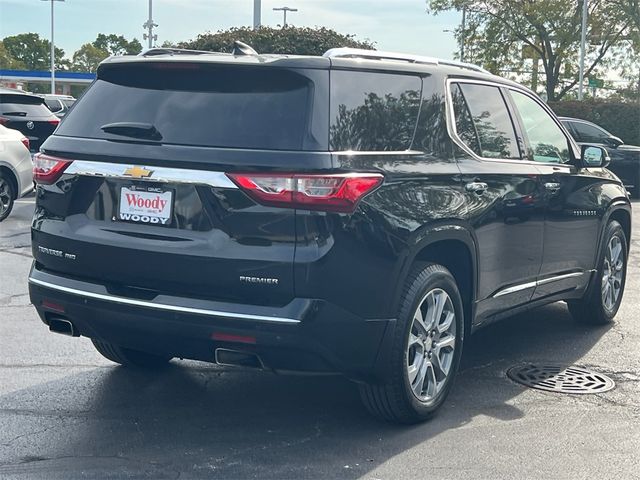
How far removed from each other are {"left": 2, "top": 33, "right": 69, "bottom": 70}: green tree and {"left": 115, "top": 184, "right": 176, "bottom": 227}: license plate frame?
10668 cm

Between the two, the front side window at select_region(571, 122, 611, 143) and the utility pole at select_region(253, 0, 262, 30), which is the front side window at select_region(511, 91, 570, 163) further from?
the utility pole at select_region(253, 0, 262, 30)

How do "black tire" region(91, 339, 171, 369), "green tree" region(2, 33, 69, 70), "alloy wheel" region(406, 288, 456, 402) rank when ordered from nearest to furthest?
"alloy wheel" region(406, 288, 456, 402) → "black tire" region(91, 339, 171, 369) → "green tree" region(2, 33, 69, 70)

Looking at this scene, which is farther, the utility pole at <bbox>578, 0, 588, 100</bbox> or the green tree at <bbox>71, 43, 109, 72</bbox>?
the green tree at <bbox>71, 43, 109, 72</bbox>

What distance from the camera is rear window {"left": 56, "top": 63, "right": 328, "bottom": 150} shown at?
418 centimetres

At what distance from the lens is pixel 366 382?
4.43 meters

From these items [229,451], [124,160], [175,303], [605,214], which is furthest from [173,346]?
[605,214]

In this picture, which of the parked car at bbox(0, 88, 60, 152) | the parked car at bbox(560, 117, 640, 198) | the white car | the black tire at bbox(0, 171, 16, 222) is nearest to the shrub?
the parked car at bbox(560, 117, 640, 198)

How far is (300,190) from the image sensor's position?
13.3 feet

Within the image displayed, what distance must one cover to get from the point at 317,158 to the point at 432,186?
0.86 metres

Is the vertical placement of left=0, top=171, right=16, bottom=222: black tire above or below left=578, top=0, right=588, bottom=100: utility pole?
below

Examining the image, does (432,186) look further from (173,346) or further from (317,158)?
(173,346)

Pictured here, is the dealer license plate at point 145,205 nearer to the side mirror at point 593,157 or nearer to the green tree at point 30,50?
the side mirror at point 593,157

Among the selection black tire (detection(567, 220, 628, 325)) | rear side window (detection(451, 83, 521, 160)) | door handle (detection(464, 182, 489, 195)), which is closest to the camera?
door handle (detection(464, 182, 489, 195))

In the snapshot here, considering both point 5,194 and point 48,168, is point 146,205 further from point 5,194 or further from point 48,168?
point 5,194
